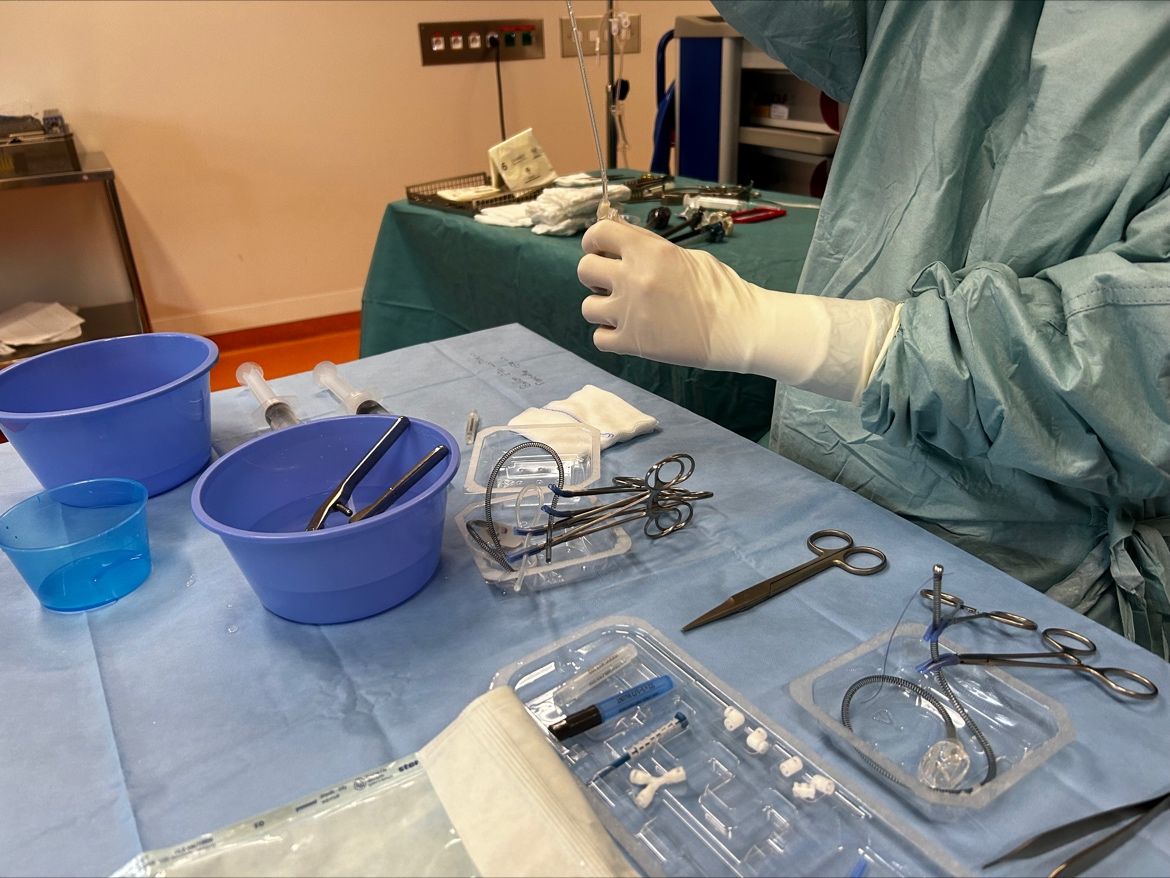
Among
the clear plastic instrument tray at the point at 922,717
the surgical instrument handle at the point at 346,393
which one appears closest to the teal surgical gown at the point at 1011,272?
the clear plastic instrument tray at the point at 922,717

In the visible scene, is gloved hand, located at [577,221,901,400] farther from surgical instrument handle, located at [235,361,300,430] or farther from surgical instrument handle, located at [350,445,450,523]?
surgical instrument handle, located at [235,361,300,430]

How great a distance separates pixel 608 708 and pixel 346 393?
0.74 m

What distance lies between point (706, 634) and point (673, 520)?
187mm

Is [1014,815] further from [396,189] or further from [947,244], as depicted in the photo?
[396,189]

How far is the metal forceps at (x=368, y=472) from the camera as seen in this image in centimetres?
79

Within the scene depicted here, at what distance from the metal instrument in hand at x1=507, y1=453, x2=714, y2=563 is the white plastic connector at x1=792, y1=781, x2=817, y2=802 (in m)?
0.34

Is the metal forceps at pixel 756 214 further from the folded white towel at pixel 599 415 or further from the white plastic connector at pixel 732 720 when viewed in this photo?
the white plastic connector at pixel 732 720

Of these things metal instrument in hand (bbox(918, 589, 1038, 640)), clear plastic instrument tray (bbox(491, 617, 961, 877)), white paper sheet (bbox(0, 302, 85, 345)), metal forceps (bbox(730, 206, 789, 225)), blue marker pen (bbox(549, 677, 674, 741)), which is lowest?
white paper sheet (bbox(0, 302, 85, 345))

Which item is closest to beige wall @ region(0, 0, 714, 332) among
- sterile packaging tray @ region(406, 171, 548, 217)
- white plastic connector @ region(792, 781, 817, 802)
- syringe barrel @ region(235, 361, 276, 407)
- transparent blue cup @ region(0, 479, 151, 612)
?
sterile packaging tray @ region(406, 171, 548, 217)

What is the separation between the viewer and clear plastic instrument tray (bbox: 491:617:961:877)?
53cm

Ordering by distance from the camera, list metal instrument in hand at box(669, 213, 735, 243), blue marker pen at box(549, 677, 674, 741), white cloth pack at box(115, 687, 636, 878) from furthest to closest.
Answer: metal instrument in hand at box(669, 213, 735, 243)
blue marker pen at box(549, 677, 674, 741)
white cloth pack at box(115, 687, 636, 878)

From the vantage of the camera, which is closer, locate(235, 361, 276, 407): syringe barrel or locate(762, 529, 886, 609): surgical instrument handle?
locate(762, 529, 886, 609): surgical instrument handle

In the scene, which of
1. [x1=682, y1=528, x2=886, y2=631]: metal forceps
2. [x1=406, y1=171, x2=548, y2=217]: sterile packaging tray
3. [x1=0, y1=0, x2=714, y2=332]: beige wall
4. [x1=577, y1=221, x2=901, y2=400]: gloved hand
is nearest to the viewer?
[x1=682, y1=528, x2=886, y2=631]: metal forceps

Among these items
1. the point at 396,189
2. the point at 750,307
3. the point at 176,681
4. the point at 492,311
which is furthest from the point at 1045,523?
the point at 396,189
